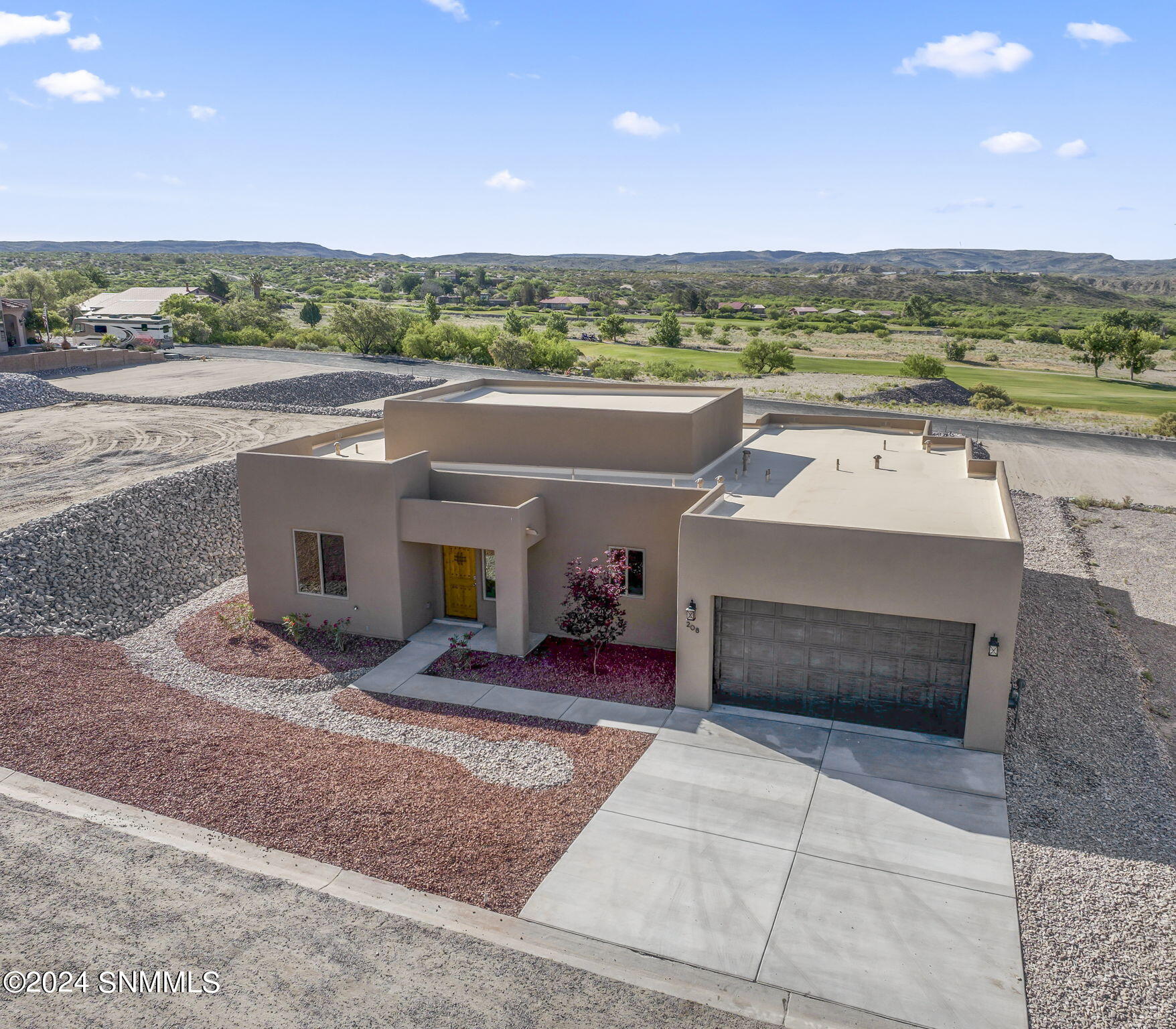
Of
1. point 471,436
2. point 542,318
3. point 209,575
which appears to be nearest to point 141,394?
point 209,575

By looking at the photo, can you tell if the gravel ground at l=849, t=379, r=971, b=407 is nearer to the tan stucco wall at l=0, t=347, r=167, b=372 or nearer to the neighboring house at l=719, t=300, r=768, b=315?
the tan stucco wall at l=0, t=347, r=167, b=372

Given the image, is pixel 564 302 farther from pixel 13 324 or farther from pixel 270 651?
pixel 270 651

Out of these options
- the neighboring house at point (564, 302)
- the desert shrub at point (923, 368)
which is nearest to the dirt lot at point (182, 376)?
the desert shrub at point (923, 368)

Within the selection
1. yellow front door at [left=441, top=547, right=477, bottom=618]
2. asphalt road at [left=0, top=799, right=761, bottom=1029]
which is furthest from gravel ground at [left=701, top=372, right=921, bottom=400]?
asphalt road at [left=0, top=799, right=761, bottom=1029]

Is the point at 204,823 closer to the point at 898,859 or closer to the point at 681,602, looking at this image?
the point at 681,602

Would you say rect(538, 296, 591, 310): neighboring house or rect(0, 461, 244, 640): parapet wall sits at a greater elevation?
rect(538, 296, 591, 310): neighboring house

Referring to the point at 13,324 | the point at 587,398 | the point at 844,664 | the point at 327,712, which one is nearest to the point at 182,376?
the point at 13,324

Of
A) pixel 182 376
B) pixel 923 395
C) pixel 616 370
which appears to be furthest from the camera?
pixel 616 370
